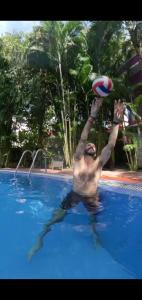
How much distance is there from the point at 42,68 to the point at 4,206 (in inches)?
414

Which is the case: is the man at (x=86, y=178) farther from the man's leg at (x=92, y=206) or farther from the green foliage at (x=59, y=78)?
the green foliage at (x=59, y=78)

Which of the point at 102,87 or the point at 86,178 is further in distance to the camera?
the point at 86,178

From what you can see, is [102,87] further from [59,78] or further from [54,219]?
[59,78]

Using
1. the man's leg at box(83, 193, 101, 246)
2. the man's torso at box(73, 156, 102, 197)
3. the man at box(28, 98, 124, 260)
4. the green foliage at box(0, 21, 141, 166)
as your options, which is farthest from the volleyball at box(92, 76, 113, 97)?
the green foliage at box(0, 21, 141, 166)

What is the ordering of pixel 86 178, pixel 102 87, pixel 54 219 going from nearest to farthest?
1. pixel 54 219
2. pixel 102 87
3. pixel 86 178

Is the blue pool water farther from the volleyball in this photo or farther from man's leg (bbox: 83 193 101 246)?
the volleyball

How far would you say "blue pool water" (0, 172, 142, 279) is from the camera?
452 cm

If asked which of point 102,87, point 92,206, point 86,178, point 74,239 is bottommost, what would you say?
point 74,239

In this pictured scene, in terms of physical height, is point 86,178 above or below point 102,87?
below

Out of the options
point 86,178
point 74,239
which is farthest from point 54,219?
point 86,178

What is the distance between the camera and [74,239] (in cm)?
595

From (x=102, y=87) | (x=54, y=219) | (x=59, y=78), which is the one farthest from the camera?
(x=59, y=78)

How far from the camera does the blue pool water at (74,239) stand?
4.52 m
